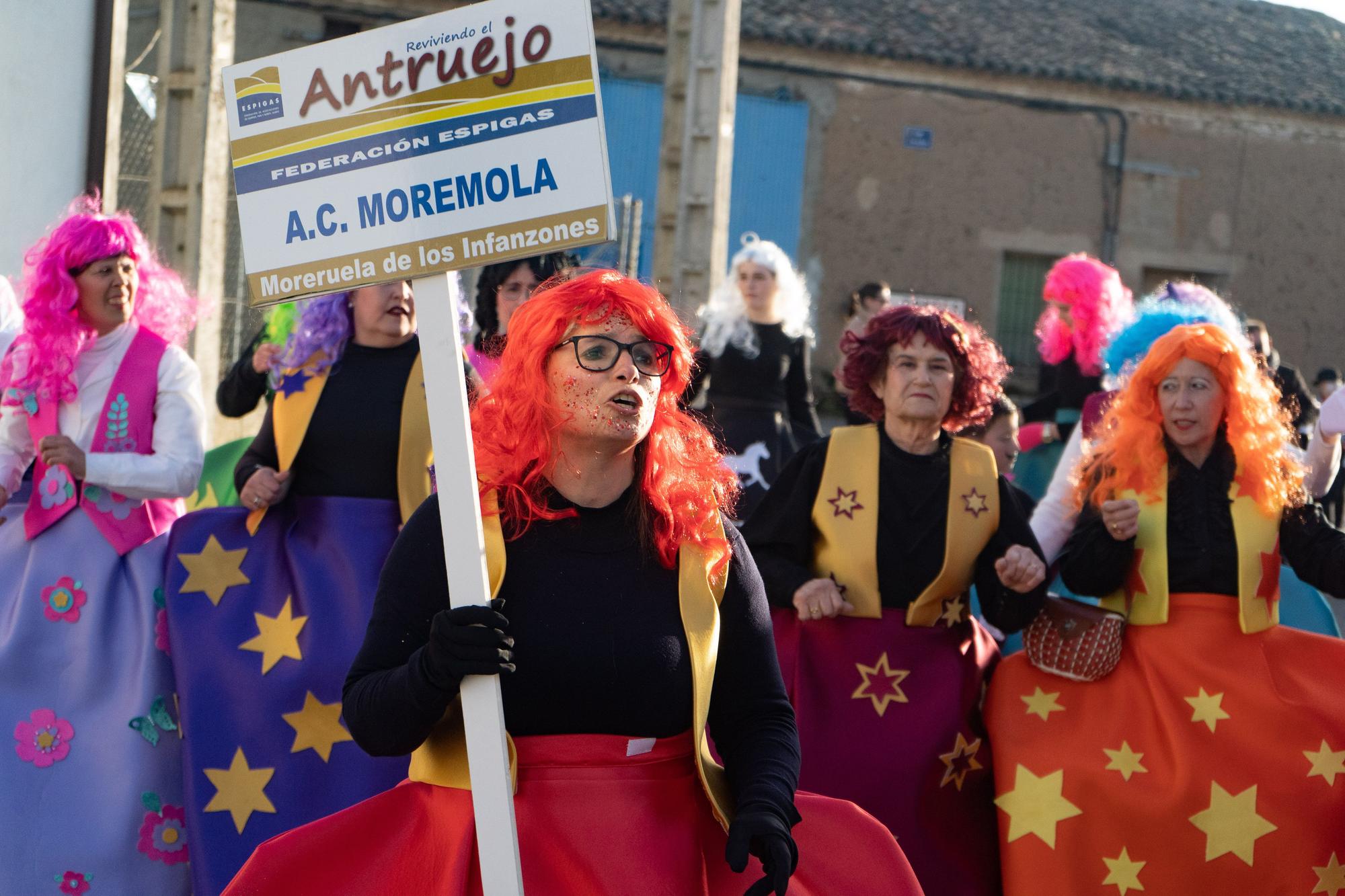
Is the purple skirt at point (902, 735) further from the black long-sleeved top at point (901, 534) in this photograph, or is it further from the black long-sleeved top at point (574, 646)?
the black long-sleeved top at point (574, 646)

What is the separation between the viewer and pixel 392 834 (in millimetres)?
2701

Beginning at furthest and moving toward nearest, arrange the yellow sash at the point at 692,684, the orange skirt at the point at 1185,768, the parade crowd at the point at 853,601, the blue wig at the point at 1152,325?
the blue wig at the point at 1152,325 → the parade crowd at the point at 853,601 → the orange skirt at the point at 1185,768 → the yellow sash at the point at 692,684

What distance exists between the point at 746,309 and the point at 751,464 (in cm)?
81

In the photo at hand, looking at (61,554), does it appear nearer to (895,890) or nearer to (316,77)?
(316,77)

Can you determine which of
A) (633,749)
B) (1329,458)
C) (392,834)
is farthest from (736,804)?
(1329,458)

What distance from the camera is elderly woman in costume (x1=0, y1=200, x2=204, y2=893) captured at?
427cm

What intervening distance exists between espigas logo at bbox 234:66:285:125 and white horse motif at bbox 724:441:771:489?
14.6 ft

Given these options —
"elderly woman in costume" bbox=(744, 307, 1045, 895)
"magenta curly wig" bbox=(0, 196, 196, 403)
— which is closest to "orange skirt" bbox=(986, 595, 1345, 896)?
"elderly woman in costume" bbox=(744, 307, 1045, 895)

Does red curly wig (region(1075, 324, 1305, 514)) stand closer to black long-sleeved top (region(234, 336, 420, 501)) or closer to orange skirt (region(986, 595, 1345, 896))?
orange skirt (region(986, 595, 1345, 896))

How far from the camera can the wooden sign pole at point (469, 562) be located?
2449 mm

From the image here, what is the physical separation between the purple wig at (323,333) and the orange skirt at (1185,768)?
2.13m

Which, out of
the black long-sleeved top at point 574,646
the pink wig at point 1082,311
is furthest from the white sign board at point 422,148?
the pink wig at point 1082,311

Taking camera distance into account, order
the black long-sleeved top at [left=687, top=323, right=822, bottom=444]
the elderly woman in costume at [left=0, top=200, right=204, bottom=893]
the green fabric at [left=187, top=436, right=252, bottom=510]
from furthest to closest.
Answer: the black long-sleeved top at [left=687, top=323, right=822, bottom=444]
the green fabric at [left=187, top=436, right=252, bottom=510]
the elderly woman in costume at [left=0, top=200, right=204, bottom=893]

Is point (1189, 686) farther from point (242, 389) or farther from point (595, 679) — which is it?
point (242, 389)
